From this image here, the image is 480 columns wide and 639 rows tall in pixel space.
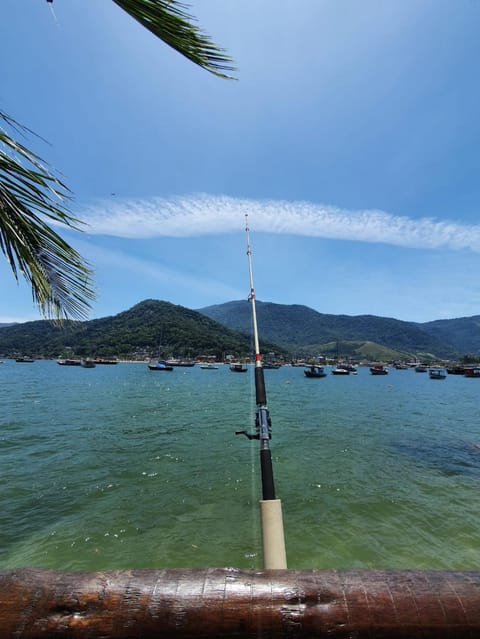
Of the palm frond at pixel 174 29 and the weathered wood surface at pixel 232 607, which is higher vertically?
the palm frond at pixel 174 29

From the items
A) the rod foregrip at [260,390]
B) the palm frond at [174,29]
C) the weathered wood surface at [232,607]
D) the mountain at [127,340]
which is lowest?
the weathered wood surface at [232,607]

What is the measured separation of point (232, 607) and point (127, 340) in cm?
16057

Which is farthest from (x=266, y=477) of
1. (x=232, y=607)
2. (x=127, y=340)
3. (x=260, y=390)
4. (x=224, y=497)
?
(x=127, y=340)

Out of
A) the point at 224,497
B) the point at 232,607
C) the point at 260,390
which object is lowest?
the point at 224,497

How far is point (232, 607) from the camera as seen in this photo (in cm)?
91

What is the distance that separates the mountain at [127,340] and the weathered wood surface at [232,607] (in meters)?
143

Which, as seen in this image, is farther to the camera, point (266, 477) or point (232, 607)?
point (266, 477)

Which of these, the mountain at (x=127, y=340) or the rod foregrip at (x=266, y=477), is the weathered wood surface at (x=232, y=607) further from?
the mountain at (x=127, y=340)

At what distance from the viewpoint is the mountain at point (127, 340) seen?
5728 inches

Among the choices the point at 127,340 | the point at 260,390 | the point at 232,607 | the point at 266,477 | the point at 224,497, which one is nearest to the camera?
the point at 232,607

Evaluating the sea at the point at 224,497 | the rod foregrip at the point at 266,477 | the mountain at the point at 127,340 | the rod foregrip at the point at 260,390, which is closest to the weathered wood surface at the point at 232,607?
the rod foregrip at the point at 266,477

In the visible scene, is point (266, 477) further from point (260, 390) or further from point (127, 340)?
point (127, 340)

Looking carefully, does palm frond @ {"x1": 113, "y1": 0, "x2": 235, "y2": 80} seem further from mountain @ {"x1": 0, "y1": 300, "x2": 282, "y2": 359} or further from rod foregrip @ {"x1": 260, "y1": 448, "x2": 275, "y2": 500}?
mountain @ {"x1": 0, "y1": 300, "x2": 282, "y2": 359}

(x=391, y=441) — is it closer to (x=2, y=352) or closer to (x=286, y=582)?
(x=286, y=582)
